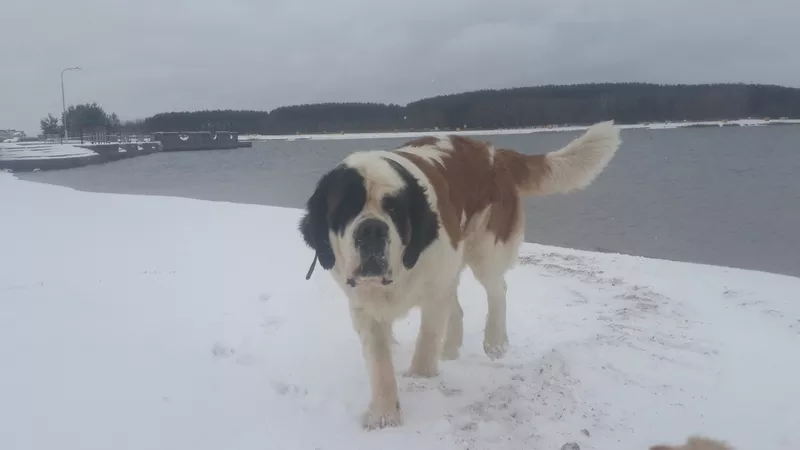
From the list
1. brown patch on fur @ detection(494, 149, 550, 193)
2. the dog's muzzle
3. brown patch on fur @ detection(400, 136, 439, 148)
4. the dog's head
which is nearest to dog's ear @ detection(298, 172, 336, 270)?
the dog's head

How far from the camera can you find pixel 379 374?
343cm

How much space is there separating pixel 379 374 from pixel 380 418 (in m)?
0.25

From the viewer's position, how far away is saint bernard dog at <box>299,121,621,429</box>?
3.20 m

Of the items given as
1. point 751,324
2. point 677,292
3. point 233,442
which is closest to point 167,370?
point 233,442

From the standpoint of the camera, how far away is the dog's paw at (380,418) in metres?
3.26

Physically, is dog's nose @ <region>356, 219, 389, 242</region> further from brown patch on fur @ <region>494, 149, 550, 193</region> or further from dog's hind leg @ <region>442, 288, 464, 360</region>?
brown patch on fur @ <region>494, 149, 550, 193</region>

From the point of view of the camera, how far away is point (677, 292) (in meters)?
6.16

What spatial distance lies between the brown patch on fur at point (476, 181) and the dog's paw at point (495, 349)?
0.79 metres

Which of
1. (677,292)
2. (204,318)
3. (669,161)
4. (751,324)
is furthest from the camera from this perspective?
(669,161)

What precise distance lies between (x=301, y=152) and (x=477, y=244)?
36.4 metres

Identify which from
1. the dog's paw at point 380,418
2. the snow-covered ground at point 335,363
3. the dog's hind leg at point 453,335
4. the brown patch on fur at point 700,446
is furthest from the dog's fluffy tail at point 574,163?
the brown patch on fur at point 700,446

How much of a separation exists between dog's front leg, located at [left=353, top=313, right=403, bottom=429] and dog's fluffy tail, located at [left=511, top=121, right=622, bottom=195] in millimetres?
2165

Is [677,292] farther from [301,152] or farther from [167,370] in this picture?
[301,152]

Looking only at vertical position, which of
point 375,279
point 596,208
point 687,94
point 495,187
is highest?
point 687,94
